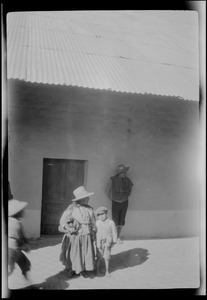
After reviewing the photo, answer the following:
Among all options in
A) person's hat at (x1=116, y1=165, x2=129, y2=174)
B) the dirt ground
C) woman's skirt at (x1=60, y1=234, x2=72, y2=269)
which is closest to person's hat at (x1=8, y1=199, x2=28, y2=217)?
woman's skirt at (x1=60, y1=234, x2=72, y2=269)

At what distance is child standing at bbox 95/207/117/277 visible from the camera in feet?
16.2

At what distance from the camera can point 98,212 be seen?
4.95m

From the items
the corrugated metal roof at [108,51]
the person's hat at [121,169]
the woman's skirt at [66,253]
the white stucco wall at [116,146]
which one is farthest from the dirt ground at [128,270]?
the corrugated metal roof at [108,51]

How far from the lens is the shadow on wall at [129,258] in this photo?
18.1 ft

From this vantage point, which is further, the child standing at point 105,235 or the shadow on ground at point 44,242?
the shadow on ground at point 44,242

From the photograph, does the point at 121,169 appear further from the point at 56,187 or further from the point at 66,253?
the point at 66,253

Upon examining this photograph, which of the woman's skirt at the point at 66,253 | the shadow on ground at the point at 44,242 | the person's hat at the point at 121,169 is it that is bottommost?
the shadow on ground at the point at 44,242

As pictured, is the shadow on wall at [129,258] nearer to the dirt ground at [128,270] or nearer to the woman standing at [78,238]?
the dirt ground at [128,270]

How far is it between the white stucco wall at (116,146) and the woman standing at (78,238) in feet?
6.25

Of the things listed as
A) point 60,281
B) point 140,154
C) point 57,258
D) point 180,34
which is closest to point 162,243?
point 140,154

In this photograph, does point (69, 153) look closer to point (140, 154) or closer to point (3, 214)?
point (140, 154)

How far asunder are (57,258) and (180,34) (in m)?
5.12

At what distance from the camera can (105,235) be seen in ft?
16.3

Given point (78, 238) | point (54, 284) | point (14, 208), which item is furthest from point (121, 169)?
point (14, 208)
